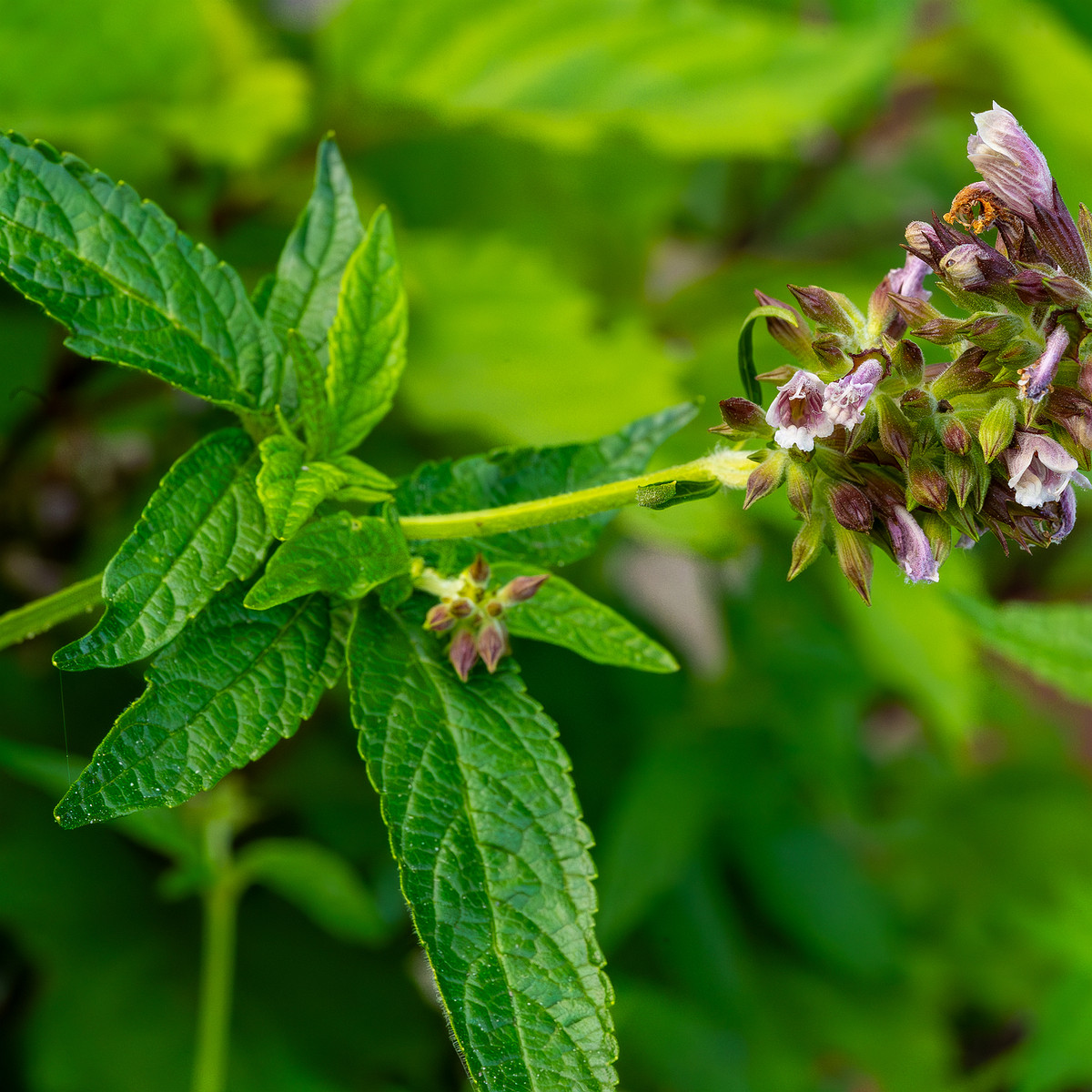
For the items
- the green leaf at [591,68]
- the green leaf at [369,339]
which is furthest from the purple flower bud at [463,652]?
the green leaf at [591,68]

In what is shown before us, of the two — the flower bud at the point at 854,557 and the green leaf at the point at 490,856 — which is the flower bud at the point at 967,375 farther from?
the green leaf at the point at 490,856

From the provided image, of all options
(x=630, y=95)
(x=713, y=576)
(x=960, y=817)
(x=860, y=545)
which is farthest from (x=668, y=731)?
(x=860, y=545)

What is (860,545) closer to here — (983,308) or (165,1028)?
(983,308)

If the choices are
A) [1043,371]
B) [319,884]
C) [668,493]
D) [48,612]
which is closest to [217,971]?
[319,884]

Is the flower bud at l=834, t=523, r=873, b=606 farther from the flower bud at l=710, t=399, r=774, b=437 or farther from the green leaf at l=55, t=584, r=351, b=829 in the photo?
the green leaf at l=55, t=584, r=351, b=829

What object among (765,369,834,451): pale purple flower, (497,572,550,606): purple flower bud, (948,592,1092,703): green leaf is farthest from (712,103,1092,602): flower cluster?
(948,592,1092,703): green leaf

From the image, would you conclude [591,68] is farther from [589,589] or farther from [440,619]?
[440,619]
